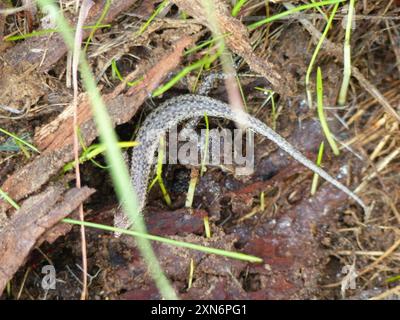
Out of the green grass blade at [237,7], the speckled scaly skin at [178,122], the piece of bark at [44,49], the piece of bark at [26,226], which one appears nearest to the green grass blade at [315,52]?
the speckled scaly skin at [178,122]

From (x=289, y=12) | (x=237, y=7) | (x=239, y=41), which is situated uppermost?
(x=237, y=7)

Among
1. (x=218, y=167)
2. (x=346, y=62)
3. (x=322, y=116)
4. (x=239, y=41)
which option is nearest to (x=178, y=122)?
(x=218, y=167)

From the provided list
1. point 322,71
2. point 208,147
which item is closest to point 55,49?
point 208,147

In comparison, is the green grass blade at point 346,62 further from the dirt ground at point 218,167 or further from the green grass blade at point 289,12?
the green grass blade at point 289,12

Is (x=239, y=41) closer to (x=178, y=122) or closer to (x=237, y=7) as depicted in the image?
(x=237, y=7)

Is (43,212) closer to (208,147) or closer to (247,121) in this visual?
(208,147)
